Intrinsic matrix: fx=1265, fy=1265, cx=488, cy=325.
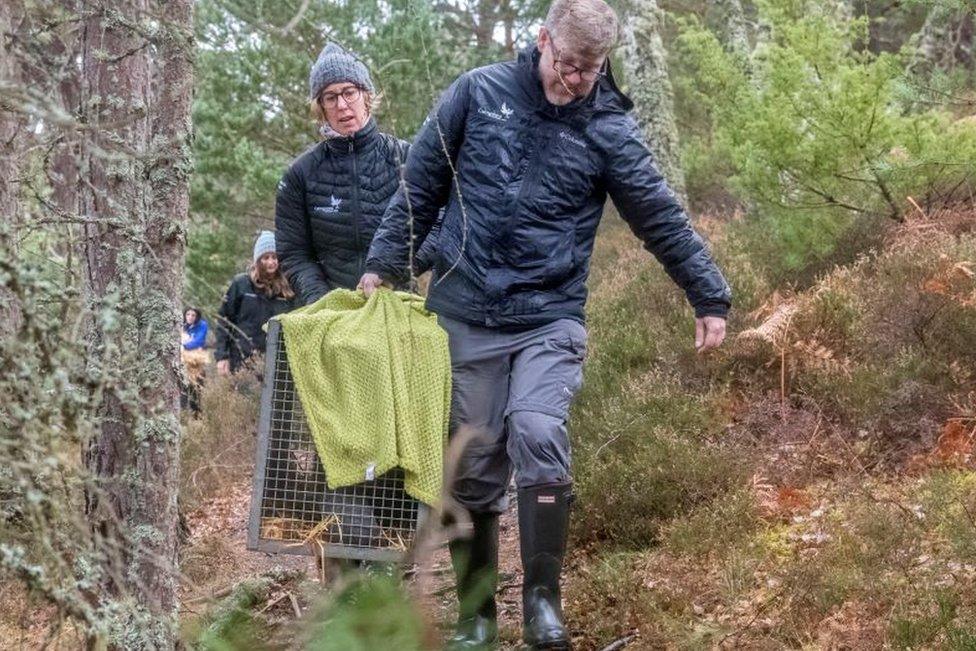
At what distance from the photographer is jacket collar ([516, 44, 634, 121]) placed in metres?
4.70

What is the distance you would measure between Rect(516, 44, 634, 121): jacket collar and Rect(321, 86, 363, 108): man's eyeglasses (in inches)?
47.3

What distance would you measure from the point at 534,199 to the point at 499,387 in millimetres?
729

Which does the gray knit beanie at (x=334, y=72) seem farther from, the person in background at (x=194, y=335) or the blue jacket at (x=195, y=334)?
the blue jacket at (x=195, y=334)

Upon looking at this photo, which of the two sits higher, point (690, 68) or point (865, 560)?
point (690, 68)

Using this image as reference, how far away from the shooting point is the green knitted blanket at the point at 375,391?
4.71 m

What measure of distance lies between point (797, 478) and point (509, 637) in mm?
1962

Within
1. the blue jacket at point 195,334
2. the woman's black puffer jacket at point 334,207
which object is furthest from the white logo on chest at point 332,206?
the blue jacket at point 195,334

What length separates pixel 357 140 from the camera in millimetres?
5840

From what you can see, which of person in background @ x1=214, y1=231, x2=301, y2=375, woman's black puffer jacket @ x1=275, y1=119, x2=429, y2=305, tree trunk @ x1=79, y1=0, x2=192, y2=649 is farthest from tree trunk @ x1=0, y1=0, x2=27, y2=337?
person in background @ x1=214, y1=231, x2=301, y2=375

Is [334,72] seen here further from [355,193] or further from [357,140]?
[355,193]

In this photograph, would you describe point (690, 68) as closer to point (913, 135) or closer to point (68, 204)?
point (913, 135)

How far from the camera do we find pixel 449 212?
4914mm

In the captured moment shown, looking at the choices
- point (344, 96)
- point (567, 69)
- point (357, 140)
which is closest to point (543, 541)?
point (567, 69)

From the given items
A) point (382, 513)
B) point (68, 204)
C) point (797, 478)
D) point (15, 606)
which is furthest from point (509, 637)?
point (68, 204)
